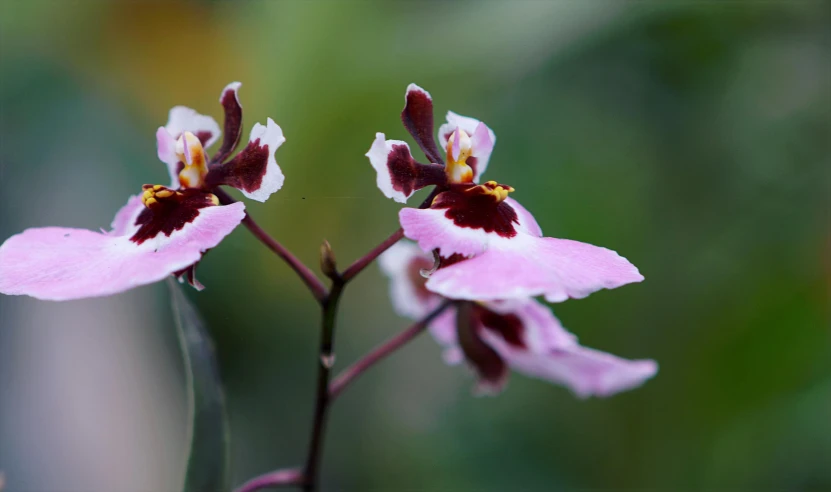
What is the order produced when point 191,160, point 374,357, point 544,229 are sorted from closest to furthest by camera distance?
point 191,160 < point 374,357 < point 544,229

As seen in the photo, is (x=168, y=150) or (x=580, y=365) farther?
(x=580, y=365)

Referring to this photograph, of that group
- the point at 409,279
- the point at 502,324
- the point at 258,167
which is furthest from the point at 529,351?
the point at 258,167

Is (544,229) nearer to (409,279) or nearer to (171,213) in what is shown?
(409,279)

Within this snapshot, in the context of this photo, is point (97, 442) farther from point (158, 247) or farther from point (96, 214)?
point (158, 247)

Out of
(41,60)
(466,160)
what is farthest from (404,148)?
(41,60)

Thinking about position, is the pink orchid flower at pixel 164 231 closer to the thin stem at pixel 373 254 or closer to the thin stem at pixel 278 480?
the thin stem at pixel 373 254

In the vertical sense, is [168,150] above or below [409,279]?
above
